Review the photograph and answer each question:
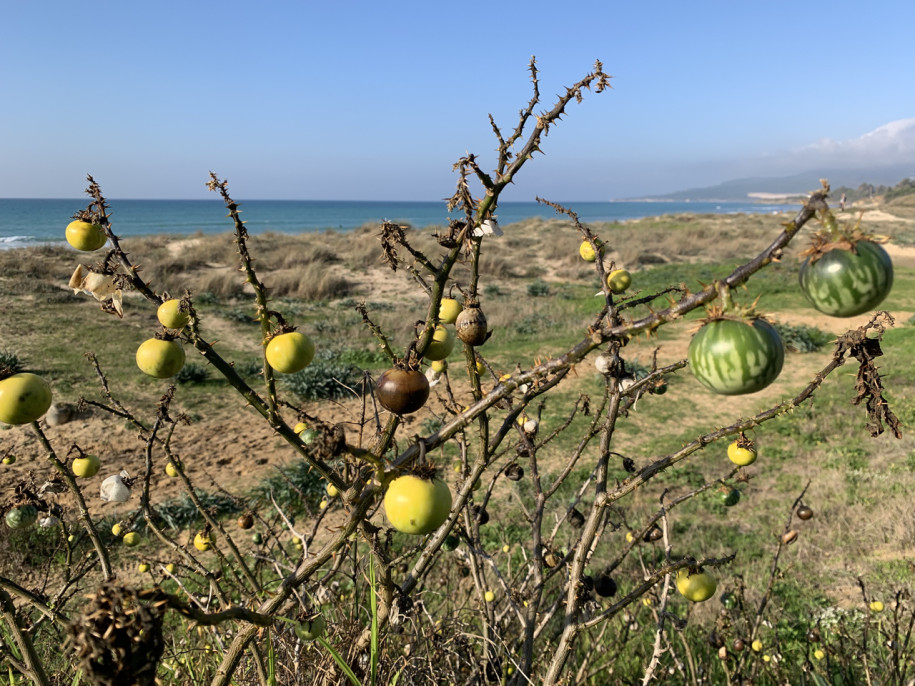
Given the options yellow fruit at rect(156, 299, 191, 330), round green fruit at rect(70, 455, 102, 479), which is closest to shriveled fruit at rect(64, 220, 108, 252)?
yellow fruit at rect(156, 299, 191, 330)

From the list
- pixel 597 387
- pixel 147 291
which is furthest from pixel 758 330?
pixel 597 387

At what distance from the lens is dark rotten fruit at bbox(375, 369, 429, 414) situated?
1.14 metres

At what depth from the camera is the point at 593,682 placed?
2998 mm

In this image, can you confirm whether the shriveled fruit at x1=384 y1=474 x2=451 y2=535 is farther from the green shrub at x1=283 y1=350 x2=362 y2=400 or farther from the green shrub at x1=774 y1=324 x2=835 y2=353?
the green shrub at x1=774 y1=324 x2=835 y2=353

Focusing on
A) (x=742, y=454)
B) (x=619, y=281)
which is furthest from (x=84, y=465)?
(x=742, y=454)

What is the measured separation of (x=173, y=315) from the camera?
1.28 meters

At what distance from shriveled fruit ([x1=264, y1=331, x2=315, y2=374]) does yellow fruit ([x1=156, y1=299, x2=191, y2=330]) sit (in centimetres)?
19

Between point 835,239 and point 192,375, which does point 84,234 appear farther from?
point 192,375

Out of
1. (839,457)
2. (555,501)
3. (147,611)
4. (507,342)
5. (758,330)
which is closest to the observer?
(147,611)

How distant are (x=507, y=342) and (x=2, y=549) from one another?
10.2 m

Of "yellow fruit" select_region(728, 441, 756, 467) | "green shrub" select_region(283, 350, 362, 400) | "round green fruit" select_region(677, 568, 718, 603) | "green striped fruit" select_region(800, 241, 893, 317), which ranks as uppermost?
"green striped fruit" select_region(800, 241, 893, 317)

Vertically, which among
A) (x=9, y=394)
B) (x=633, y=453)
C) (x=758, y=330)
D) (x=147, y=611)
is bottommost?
(x=633, y=453)

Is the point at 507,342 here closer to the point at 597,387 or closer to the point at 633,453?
the point at 597,387

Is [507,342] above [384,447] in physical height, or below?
below
